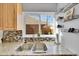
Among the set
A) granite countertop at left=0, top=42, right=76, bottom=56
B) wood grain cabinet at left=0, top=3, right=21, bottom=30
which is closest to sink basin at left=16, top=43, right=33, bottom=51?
granite countertop at left=0, top=42, right=76, bottom=56

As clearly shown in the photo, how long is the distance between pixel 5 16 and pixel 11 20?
8cm

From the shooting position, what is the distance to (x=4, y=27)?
181cm

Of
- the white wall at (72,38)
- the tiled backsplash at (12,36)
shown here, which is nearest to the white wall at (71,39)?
the white wall at (72,38)

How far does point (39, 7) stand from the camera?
1636 mm

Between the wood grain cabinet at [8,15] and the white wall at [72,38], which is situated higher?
the wood grain cabinet at [8,15]

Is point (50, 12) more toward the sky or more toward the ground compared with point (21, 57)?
more toward the sky

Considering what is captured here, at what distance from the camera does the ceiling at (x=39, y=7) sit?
1589 mm

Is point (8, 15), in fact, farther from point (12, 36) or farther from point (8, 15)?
point (12, 36)

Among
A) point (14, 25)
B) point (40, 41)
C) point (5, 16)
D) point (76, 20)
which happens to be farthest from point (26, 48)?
point (76, 20)

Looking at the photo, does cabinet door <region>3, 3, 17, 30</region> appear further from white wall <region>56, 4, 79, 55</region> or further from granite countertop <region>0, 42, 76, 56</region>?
white wall <region>56, 4, 79, 55</region>

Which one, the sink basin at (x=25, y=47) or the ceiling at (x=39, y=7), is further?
the sink basin at (x=25, y=47)

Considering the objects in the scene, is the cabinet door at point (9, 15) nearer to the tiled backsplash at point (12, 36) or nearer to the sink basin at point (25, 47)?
the tiled backsplash at point (12, 36)

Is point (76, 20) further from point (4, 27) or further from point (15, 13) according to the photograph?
point (4, 27)

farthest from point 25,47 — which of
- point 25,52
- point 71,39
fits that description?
point 71,39
